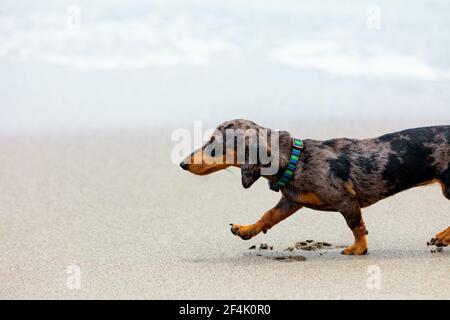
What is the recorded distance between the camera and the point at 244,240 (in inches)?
242

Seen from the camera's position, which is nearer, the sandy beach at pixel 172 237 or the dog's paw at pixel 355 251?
the sandy beach at pixel 172 237

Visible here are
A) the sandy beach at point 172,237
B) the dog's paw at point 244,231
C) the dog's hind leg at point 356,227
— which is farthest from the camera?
the dog's paw at point 244,231

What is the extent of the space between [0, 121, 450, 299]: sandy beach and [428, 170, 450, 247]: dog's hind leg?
77mm

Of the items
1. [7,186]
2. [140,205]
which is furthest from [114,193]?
[7,186]

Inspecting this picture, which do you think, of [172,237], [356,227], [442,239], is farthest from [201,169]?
[442,239]

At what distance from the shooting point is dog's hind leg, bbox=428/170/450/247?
565cm

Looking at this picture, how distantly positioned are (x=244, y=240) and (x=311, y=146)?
0.92 metres

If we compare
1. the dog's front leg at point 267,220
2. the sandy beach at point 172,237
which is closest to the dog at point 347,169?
the dog's front leg at point 267,220

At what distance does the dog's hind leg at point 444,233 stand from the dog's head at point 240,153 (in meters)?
1.09

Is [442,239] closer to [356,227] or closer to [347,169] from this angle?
[356,227]

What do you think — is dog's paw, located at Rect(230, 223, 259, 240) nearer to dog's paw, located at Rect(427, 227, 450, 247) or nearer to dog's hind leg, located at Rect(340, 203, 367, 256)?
dog's hind leg, located at Rect(340, 203, 367, 256)

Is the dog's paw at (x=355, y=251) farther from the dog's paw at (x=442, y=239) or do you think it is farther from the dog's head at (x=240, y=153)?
the dog's head at (x=240, y=153)

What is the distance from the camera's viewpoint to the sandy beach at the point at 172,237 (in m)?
4.95

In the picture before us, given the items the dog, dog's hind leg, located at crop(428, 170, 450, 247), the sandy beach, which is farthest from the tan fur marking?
dog's hind leg, located at crop(428, 170, 450, 247)
